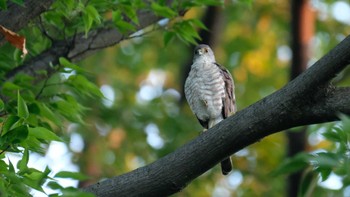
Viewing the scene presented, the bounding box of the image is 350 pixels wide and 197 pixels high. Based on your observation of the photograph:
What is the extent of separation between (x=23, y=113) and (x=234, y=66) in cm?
771

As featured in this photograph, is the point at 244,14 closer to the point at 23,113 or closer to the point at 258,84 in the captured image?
the point at 258,84

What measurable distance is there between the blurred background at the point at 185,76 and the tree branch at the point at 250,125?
395cm

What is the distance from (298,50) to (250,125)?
455 cm

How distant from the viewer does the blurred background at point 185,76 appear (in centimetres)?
A: 913

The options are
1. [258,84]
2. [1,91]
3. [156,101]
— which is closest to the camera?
[1,91]

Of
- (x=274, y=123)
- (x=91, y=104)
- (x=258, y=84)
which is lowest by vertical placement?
(x=258, y=84)

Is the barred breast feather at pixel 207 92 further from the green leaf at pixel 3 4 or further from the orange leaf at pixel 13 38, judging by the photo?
the green leaf at pixel 3 4

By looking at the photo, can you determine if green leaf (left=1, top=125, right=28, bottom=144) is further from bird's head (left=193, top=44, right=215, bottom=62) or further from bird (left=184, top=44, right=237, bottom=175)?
bird's head (left=193, top=44, right=215, bottom=62)

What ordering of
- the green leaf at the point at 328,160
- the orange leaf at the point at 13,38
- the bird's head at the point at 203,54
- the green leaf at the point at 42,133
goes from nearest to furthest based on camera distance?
1. the green leaf at the point at 328,160
2. the green leaf at the point at 42,133
3. the orange leaf at the point at 13,38
4. the bird's head at the point at 203,54

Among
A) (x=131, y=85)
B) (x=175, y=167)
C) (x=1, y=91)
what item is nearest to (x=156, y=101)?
(x=131, y=85)

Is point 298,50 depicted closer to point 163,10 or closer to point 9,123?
point 163,10

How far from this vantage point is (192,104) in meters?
5.90

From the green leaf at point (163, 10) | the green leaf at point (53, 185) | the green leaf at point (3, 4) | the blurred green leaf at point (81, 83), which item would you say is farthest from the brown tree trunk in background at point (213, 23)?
the green leaf at point (53, 185)

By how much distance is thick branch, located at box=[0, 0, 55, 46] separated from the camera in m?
4.36
